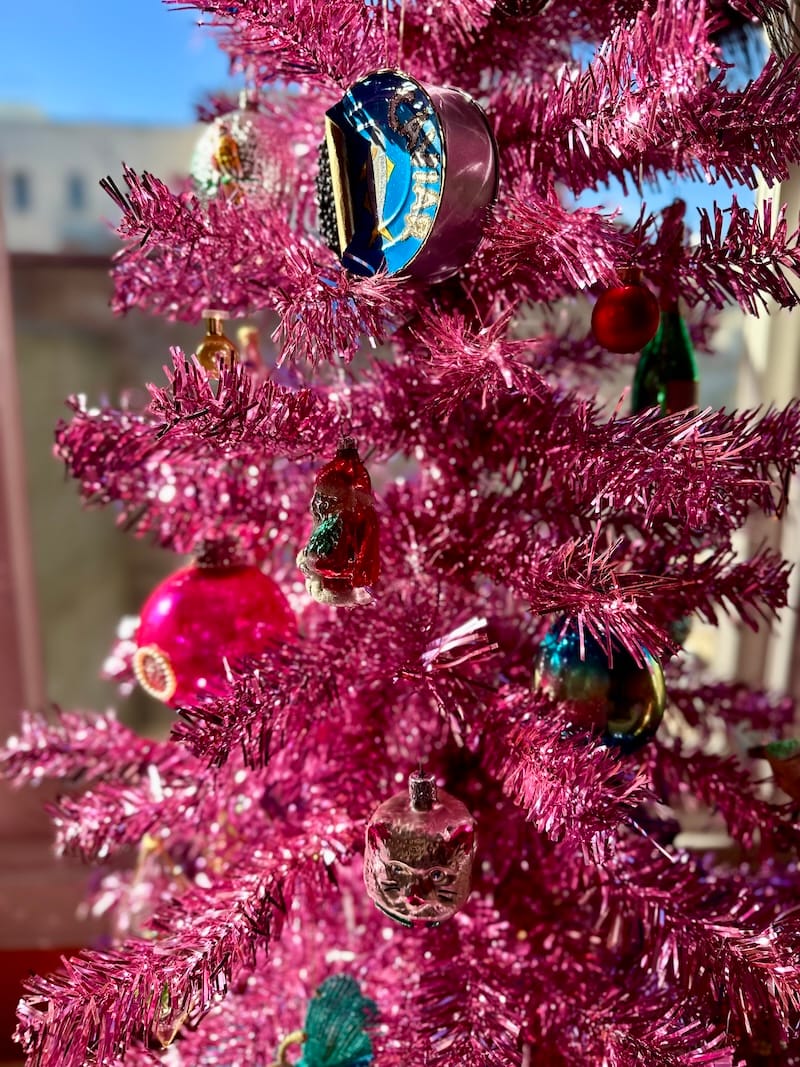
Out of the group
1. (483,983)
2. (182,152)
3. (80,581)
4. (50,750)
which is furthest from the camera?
(80,581)

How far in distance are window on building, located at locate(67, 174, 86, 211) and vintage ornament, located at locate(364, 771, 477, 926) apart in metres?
0.81

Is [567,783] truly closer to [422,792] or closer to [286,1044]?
[422,792]

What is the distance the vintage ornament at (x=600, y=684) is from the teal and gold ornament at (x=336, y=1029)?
0.26 meters

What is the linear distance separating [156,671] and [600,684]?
0.31 m

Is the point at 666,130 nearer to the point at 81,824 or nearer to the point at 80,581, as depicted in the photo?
the point at 81,824

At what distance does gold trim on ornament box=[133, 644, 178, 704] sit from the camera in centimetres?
58

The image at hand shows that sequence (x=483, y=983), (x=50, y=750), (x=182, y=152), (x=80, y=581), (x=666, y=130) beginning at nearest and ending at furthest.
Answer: (x=666, y=130), (x=483, y=983), (x=50, y=750), (x=182, y=152), (x=80, y=581)

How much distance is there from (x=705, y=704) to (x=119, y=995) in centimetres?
50

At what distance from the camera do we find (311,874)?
1.74 ft

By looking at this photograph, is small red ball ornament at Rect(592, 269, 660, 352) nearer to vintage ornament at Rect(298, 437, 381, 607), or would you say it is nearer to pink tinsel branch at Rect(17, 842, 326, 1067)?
vintage ornament at Rect(298, 437, 381, 607)

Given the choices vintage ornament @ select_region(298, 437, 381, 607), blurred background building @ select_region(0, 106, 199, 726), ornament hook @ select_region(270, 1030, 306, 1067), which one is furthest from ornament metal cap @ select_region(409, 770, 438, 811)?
blurred background building @ select_region(0, 106, 199, 726)

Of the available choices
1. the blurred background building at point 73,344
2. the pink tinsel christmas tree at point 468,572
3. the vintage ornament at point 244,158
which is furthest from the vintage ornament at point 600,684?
the blurred background building at point 73,344

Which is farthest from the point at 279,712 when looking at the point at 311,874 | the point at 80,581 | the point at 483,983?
the point at 80,581

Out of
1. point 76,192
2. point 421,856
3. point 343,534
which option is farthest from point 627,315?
point 76,192
